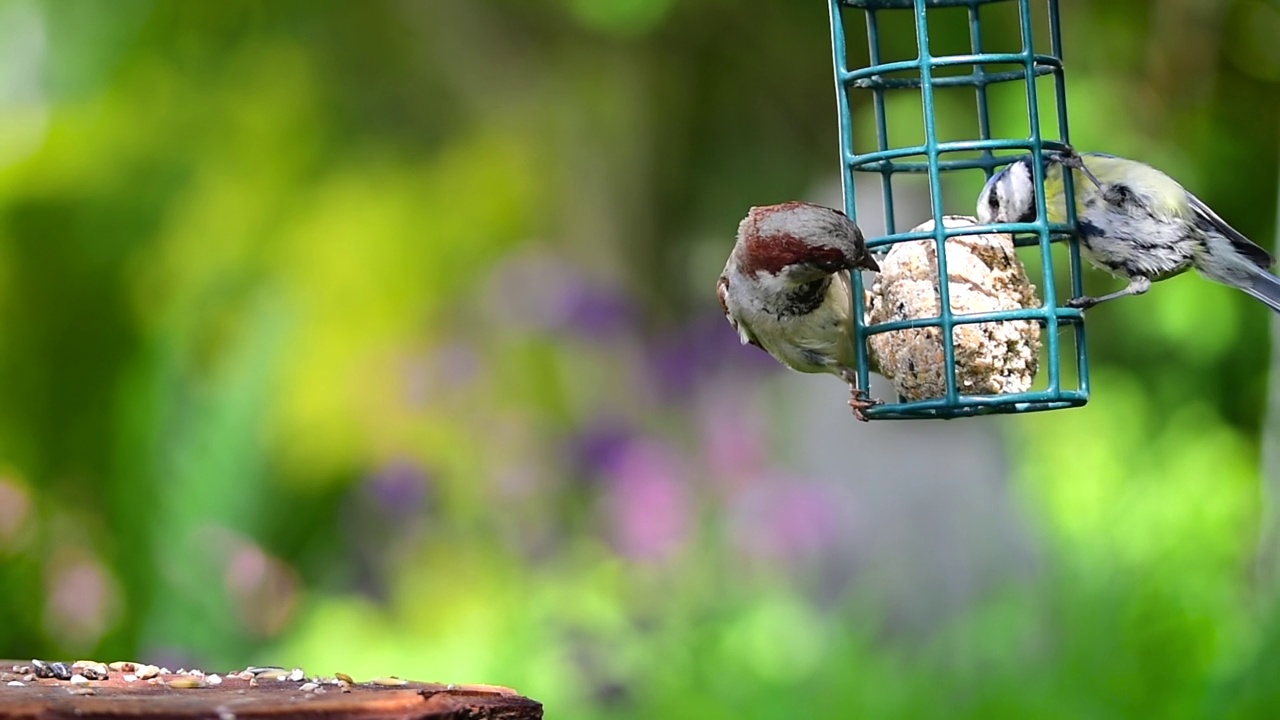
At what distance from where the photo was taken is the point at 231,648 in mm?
5273

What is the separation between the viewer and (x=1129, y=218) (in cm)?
311

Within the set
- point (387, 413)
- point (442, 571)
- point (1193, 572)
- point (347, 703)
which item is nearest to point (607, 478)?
point (442, 571)

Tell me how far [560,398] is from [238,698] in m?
5.57

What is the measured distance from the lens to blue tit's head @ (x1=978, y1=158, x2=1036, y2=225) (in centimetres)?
303

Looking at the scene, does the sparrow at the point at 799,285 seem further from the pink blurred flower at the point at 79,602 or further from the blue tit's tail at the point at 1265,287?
the pink blurred flower at the point at 79,602

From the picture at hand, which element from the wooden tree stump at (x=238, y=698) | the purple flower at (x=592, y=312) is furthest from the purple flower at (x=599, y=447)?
the wooden tree stump at (x=238, y=698)

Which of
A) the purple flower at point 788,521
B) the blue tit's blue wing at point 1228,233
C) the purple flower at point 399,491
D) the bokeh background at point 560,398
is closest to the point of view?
the blue tit's blue wing at point 1228,233

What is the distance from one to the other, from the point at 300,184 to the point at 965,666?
433 cm

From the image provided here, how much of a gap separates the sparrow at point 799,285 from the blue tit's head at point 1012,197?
12.6 inches

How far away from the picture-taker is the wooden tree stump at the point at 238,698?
179 centimetres

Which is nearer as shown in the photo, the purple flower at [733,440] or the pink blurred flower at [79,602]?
the pink blurred flower at [79,602]

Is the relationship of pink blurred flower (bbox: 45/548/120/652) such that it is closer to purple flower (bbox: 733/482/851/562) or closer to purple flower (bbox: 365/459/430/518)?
purple flower (bbox: 365/459/430/518)

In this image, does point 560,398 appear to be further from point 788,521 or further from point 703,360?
point 788,521

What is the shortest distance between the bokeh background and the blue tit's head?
68.8 inches
